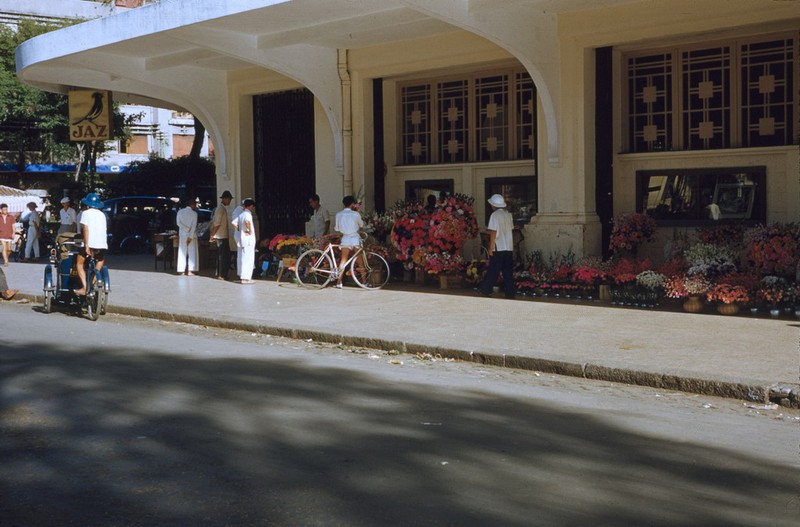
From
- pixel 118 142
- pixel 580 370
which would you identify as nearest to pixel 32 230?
pixel 580 370

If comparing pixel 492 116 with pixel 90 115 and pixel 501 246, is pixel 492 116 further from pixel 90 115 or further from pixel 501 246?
pixel 90 115

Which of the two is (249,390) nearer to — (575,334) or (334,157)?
(575,334)

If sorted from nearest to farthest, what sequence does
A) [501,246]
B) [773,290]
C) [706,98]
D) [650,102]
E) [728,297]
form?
[773,290], [728,297], [501,246], [706,98], [650,102]

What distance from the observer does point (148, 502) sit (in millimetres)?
4816

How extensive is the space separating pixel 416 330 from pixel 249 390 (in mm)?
3772

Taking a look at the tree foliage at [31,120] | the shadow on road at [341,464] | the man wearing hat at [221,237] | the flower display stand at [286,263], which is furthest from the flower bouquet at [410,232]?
the tree foliage at [31,120]

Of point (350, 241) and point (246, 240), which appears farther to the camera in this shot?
point (246, 240)

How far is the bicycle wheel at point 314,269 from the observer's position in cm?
1622

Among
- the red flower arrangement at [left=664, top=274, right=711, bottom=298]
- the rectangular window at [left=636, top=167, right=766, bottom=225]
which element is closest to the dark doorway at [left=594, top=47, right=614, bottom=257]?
the rectangular window at [left=636, top=167, right=766, bottom=225]

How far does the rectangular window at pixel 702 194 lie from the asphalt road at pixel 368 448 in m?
6.50

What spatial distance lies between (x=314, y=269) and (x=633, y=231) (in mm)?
5337

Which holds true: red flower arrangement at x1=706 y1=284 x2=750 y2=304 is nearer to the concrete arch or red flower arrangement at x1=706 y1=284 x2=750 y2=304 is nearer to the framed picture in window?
the framed picture in window

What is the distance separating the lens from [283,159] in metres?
21.0

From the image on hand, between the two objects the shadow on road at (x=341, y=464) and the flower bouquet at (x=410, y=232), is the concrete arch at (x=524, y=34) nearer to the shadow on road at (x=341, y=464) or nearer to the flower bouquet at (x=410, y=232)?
the flower bouquet at (x=410, y=232)
